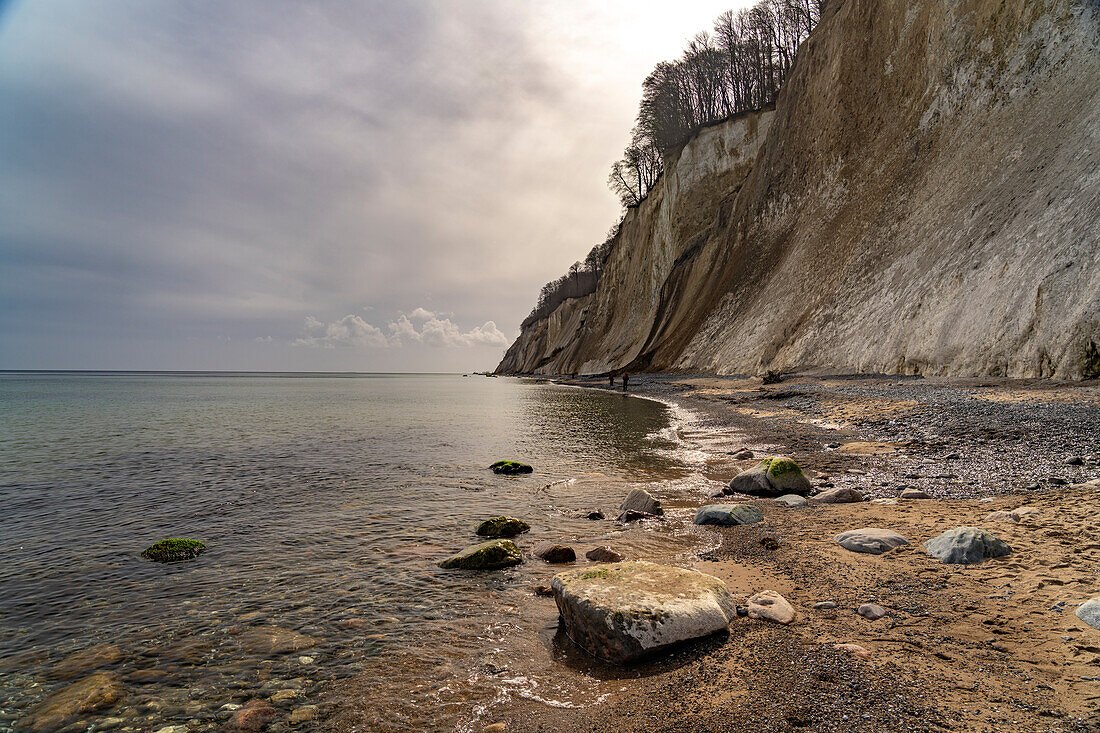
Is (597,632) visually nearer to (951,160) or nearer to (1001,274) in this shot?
(1001,274)

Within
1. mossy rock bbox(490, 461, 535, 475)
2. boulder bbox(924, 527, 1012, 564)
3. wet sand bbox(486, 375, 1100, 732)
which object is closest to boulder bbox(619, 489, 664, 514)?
wet sand bbox(486, 375, 1100, 732)

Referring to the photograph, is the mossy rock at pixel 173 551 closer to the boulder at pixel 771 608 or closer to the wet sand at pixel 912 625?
the wet sand at pixel 912 625

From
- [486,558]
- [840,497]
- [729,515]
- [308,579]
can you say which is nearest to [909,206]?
[840,497]

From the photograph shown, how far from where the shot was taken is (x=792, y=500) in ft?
29.5

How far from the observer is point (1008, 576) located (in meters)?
4.92

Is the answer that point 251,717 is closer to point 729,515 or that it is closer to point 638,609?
point 638,609

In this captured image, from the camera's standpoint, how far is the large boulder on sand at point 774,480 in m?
9.62

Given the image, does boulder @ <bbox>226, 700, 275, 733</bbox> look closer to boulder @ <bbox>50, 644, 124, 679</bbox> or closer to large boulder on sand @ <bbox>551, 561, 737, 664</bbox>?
boulder @ <bbox>50, 644, 124, 679</bbox>

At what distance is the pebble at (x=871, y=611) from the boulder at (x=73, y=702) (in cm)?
669

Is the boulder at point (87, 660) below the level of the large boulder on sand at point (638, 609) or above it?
below

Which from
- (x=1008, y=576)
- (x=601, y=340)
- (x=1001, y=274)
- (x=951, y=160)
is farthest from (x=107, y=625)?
(x=601, y=340)

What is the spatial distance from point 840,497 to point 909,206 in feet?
83.0

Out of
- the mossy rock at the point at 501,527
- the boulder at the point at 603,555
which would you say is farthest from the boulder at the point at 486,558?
the mossy rock at the point at 501,527

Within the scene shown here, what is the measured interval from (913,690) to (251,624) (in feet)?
20.6
